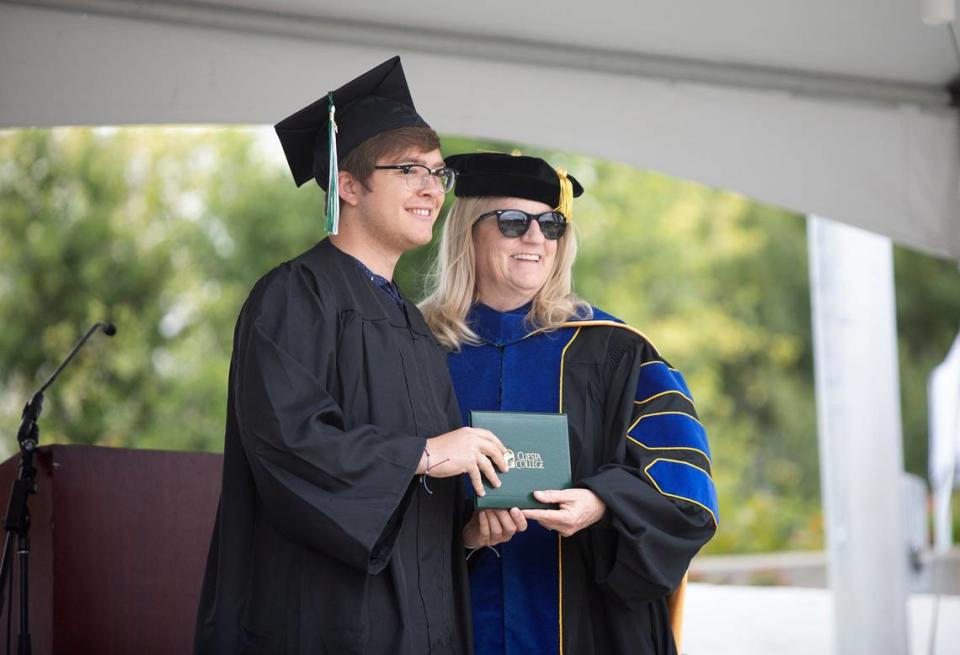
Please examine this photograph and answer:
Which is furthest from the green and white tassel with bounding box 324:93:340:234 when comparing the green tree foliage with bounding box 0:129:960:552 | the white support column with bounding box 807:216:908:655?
the green tree foliage with bounding box 0:129:960:552

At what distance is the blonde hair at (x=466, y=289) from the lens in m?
4.08

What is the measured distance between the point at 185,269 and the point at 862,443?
9.96 m

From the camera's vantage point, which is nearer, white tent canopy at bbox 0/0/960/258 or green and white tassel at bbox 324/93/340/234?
green and white tassel at bbox 324/93/340/234

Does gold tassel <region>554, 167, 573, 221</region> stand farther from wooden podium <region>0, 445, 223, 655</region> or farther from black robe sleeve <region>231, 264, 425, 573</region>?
wooden podium <region>0, 445, 223, 655</region>

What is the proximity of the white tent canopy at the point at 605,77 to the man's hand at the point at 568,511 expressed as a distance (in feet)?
6.49

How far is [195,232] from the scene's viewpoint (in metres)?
15.5

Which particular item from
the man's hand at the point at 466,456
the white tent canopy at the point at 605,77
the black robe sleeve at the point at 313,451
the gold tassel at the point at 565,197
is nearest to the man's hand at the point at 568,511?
the man's hand at the point at 466,456

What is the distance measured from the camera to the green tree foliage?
48.1 feet

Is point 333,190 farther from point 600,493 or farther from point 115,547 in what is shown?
point 115,547

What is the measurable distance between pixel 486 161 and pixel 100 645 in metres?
2.02

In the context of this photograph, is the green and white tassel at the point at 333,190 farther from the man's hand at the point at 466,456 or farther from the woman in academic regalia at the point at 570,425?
the woman in academic regalia at the point at 570,425

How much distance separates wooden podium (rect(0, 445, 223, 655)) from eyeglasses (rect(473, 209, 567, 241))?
131 cm

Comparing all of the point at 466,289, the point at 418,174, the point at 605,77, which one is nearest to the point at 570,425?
the point at 466,289

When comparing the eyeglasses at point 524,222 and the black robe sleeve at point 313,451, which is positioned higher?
the eyeglasses at point 524,222
